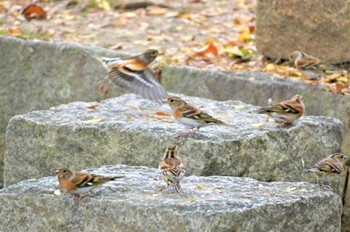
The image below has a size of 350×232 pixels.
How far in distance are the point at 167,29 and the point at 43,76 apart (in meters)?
2.79

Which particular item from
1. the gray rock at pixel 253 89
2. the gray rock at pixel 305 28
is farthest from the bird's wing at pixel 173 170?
the gray rock at pixel 305 28

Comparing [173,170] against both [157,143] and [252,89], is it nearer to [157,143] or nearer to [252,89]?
[157,143]

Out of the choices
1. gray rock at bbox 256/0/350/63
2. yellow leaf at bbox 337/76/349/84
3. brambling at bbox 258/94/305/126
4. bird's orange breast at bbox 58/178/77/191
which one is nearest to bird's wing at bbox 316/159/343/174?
brambling at bbox 258/94/305/126

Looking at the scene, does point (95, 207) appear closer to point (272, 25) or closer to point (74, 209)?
point (74, 209)

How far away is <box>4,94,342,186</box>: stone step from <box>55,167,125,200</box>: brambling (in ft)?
4.23

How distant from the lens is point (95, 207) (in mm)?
7438

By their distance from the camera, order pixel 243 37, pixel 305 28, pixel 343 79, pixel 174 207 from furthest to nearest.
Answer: pixel 243 37, pixel 305 28, pixel 343 79, pixel 174 207

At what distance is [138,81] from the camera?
983 centimetres

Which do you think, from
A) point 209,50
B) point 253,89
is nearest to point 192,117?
point 253,89

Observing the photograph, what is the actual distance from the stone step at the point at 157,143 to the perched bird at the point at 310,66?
57.3 inches

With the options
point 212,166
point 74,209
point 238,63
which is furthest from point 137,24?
point 74,209

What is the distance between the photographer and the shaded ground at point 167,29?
1271 cm

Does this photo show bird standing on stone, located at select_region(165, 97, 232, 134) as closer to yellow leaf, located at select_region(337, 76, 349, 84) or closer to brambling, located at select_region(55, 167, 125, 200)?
brambling, located at select_region(55, 167, 125, 200)

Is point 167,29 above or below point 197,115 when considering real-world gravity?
below
